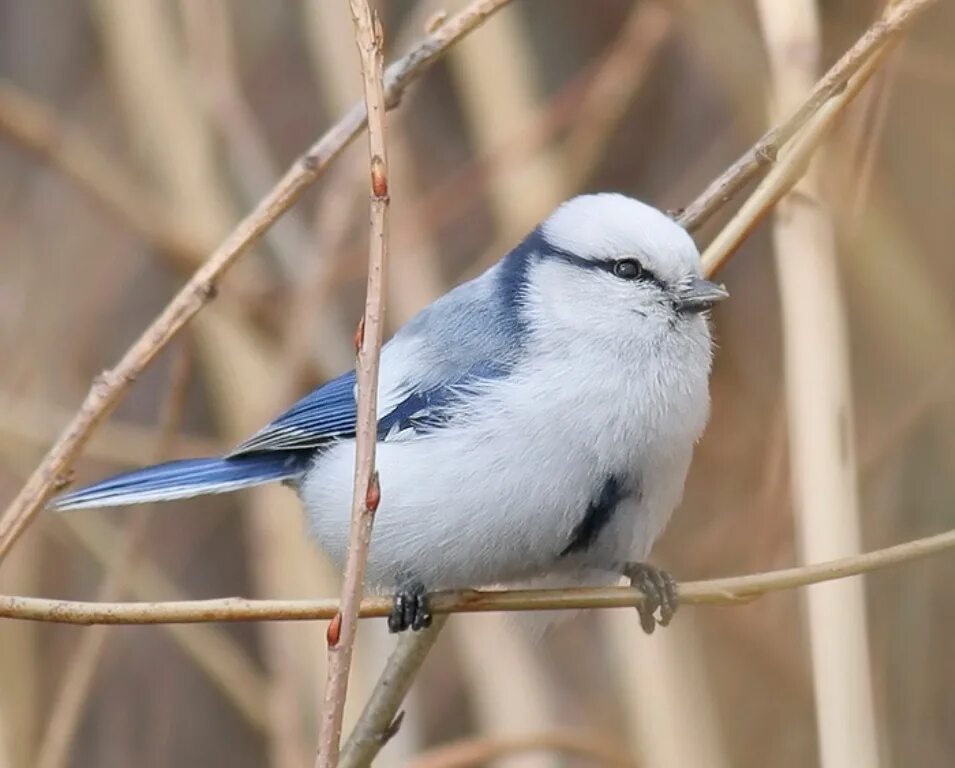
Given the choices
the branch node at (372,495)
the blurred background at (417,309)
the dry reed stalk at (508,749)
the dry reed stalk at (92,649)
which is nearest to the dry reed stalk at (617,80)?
the blurred background at (417,309)

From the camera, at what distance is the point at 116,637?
3.15 meters

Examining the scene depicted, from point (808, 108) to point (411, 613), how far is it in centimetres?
70

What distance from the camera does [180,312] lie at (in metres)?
1.39

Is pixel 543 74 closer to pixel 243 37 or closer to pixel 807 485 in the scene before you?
pixel 243 37

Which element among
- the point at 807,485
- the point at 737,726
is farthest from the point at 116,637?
the point at 807,485

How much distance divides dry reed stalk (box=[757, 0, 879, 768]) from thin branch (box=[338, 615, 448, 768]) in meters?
0.44

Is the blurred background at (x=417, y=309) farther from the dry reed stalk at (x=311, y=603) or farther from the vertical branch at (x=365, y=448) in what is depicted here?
the vertical branch at (x=365, y=448)

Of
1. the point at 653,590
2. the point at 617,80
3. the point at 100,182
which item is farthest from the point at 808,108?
the point at 100,182

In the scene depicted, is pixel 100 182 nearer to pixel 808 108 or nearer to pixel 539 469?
pixel 539 469

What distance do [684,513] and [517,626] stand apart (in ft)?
3.13

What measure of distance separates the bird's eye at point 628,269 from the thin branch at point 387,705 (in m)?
0.47

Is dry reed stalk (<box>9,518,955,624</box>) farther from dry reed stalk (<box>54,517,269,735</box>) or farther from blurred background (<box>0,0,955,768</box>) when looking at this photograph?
dry reed stalk (<box>54,517,269,735</box>)

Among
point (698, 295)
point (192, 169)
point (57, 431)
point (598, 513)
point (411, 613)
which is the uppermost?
point (192, 169)

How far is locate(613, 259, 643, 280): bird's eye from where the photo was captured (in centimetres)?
161
